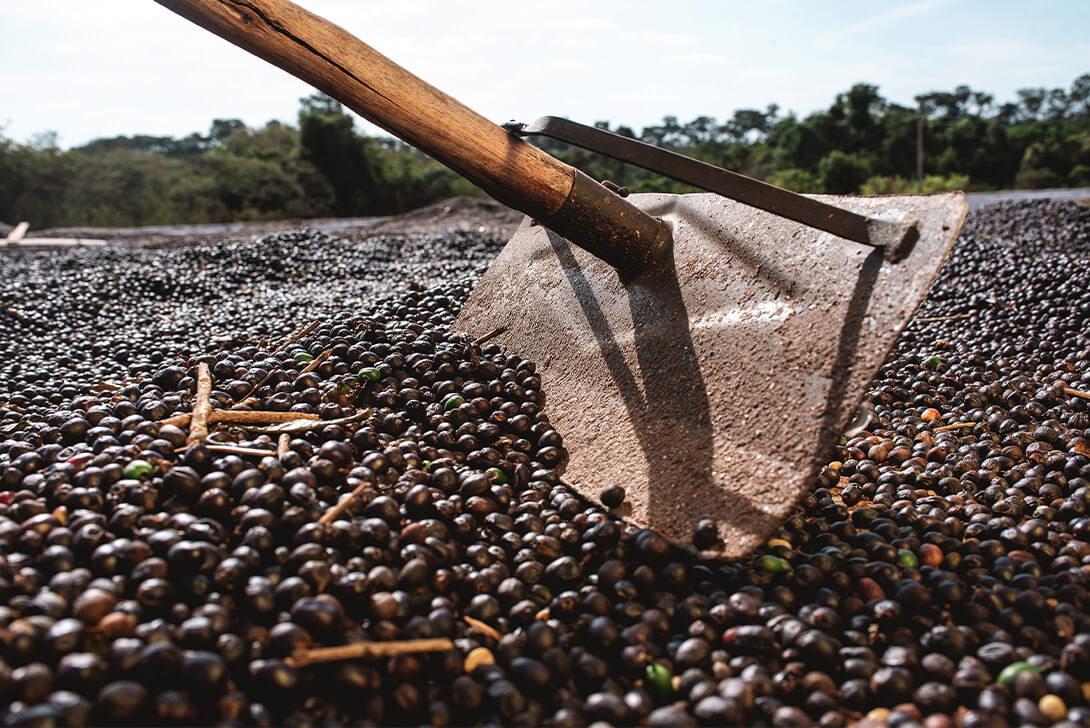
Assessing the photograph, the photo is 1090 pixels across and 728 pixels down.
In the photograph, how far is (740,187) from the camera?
226 cm

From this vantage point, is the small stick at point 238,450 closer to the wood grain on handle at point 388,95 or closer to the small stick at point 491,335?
the wood grain on handle at point 388,95

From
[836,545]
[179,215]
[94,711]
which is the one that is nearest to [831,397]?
[836,545]

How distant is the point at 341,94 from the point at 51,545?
160 centimetres

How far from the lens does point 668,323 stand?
2541 millimetres

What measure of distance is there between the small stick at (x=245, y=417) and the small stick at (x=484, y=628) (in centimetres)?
102

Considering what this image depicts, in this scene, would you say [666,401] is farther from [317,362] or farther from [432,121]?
[317,362]

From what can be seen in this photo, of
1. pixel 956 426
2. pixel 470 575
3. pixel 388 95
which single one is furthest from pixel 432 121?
pixel 956 426

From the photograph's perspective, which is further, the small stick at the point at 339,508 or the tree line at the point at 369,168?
the tree line at the point at 369,168

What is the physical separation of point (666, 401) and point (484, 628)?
1031 millimetres

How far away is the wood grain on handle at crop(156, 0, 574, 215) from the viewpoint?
7.08 ft

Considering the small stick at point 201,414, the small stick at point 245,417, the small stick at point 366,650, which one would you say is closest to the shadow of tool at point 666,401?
the small stick at point 366,650

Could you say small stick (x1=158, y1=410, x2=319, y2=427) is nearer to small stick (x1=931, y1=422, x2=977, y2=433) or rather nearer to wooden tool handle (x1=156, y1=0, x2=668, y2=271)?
wooden tool handle (x1=156, y1=0, x2=668, y2=271)

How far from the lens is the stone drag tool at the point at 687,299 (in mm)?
1897

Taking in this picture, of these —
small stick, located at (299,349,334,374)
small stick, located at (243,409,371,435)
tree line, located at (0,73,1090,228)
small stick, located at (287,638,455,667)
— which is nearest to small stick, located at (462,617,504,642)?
small stick, located at (287,638,455,667)
